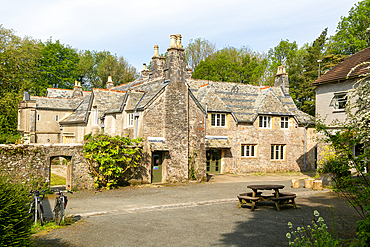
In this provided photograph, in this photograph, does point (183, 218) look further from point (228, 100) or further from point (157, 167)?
point (228, 100)

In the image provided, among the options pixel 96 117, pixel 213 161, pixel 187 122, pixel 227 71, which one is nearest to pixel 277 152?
pixel 213 161

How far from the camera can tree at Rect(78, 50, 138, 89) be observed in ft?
207

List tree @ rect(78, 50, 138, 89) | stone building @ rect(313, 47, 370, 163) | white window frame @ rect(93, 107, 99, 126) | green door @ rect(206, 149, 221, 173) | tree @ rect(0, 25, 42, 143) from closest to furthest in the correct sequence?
stone building @ rect(313, 47, 370, 163)
green door @ rect(206, 149, 221, 173)
white window frame @ rect(93, 107, 99, 126)
tree @ rect(0, 25, 42, 143)
tree @ rect(78, 50, 138, 89)

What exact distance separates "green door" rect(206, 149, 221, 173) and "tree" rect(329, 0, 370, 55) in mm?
27177

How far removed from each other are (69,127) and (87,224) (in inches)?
1022

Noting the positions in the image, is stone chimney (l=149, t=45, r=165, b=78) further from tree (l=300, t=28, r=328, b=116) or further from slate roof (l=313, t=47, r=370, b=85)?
tree (l=300, t=28, r=328, b=116)

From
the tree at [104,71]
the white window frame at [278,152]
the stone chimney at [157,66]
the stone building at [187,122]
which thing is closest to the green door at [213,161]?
the stone building at [187,122]

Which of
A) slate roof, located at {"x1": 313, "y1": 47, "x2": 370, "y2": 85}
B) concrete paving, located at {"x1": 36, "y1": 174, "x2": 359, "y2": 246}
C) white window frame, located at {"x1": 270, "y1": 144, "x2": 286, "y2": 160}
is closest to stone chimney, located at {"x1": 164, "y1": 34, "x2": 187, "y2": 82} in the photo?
concrete paving, located at {"x1": 36, "y1": 174, "x2": 359, "y2": 246}

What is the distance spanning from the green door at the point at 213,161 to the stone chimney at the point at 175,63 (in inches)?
336

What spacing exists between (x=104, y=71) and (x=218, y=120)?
40844 millimetres

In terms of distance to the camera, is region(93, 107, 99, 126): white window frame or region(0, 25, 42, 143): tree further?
region(0, 25, 42, 143): tree

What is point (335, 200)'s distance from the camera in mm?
15414

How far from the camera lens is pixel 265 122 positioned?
30.2 m

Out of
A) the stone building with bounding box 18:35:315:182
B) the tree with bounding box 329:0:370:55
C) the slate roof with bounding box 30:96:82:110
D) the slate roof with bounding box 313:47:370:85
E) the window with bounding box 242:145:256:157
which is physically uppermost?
the tree with bounding box 329:0:370:55
